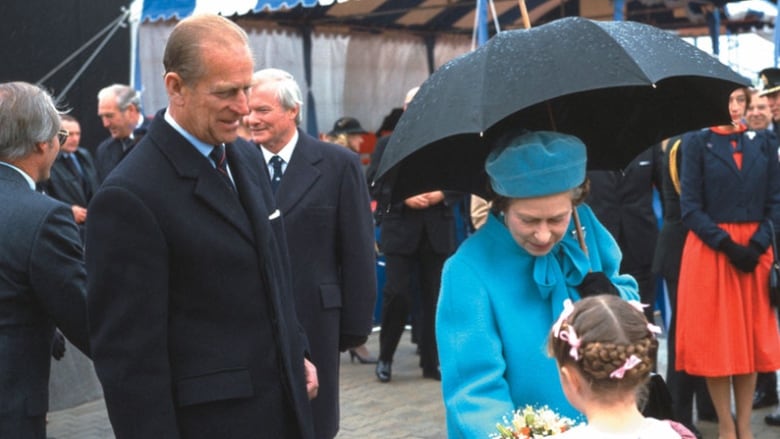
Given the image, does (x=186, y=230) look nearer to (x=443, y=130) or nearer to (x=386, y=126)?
(x=443, y=130)

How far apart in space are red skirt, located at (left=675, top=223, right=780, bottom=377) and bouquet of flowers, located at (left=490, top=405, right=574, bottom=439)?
3.86m

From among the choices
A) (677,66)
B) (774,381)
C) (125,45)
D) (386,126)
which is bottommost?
(774,381)

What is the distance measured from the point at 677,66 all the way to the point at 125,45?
10375mm

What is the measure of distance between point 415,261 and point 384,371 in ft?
3.04

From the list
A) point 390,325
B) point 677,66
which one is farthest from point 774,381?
point 677,66

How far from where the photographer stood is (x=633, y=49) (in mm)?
3047

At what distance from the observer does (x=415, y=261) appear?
8883mm

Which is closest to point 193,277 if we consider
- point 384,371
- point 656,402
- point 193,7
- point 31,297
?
point 31,297

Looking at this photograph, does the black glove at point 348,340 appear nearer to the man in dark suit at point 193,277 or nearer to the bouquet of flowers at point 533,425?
the man in dark suit at point 193,277

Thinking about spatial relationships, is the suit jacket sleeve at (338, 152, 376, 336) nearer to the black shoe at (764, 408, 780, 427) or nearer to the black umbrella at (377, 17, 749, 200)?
the black umbrella at (377, 17, 749, 200)

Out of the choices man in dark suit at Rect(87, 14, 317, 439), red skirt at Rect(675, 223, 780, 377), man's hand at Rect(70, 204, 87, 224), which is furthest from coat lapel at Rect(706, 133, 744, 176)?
man's hand at Rect(70, 204, 87, 224)

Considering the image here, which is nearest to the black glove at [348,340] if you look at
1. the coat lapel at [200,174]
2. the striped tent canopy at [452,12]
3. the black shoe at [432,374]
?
the coat lapel at [200,174]

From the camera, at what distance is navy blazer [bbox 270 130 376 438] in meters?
4.96

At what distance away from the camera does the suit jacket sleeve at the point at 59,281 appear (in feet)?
11.7
